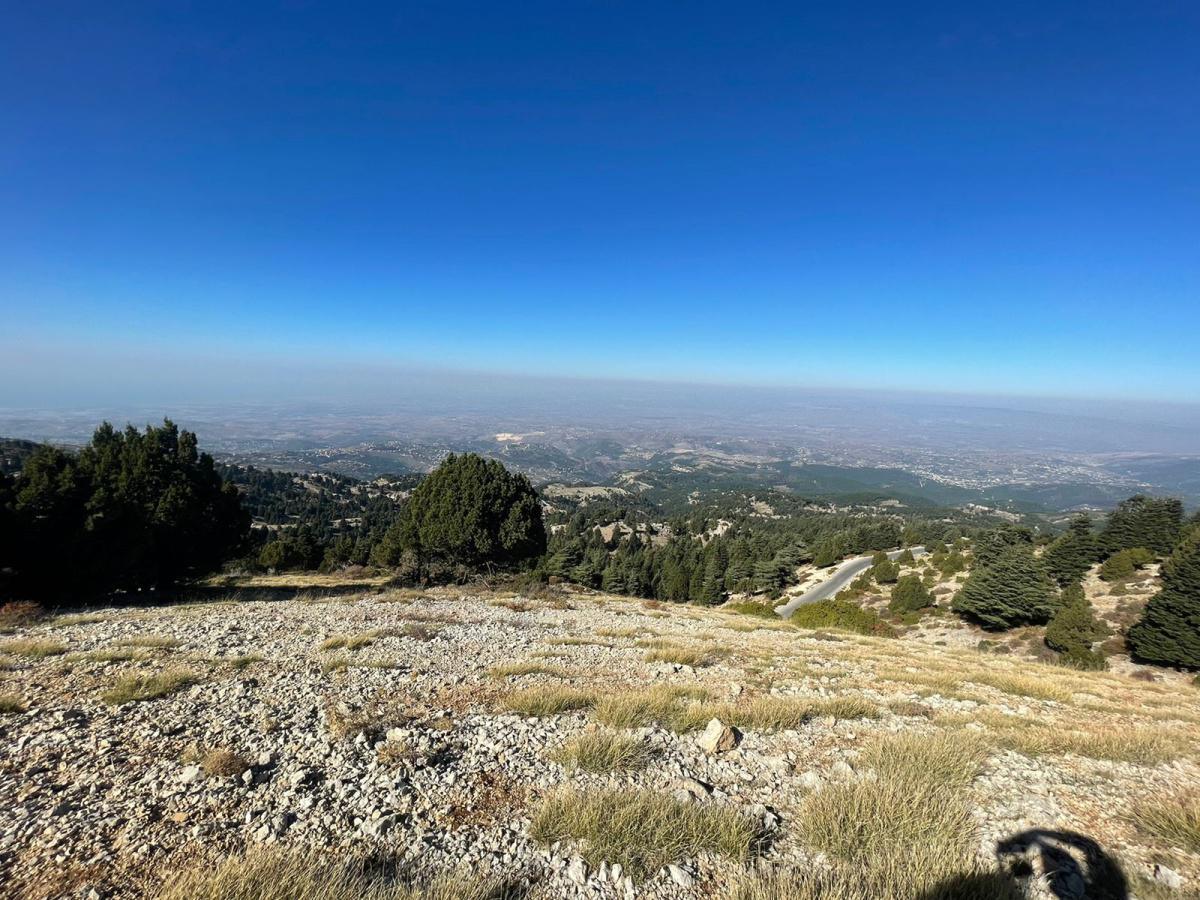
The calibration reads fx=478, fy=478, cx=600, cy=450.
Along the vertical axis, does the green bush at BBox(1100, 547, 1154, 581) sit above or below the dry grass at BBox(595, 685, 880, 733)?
below

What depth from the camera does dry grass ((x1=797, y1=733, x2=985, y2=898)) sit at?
11.0 ft

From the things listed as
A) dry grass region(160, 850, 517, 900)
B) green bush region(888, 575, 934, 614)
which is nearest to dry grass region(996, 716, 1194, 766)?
dry grass region(160, 850, 517, 900)

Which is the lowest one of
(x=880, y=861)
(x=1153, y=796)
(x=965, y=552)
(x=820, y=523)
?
(x=820, y=523)

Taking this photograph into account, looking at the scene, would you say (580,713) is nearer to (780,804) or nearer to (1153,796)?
(780,804)

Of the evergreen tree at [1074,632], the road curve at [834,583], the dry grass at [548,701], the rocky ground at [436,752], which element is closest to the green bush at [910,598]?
the road curve at [834,583]

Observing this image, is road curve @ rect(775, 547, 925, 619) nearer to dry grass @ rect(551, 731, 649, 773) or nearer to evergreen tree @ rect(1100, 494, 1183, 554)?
evergreen tree @ rect(1100, 494, 1183, 554)

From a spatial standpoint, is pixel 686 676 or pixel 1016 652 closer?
pixel 686 676

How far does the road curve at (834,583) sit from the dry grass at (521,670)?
107 feet

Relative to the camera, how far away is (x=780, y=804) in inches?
174

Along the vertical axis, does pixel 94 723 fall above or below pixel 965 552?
above

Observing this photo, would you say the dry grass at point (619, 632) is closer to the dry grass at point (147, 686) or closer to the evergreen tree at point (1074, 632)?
the dry grass at point (147, 686)

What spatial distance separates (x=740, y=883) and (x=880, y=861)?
1099mm

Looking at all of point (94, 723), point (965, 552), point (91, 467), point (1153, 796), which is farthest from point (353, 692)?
point (965, 552)

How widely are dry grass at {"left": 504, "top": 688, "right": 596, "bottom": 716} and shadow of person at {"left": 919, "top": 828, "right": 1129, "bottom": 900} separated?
4.25 meters
